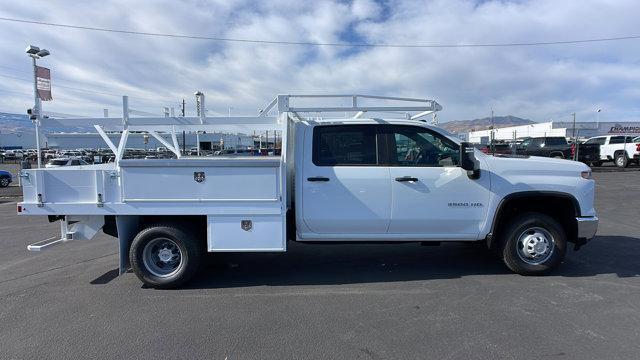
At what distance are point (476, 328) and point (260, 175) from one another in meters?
2.69

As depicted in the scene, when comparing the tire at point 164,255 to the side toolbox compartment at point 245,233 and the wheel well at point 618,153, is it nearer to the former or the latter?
the side toolbox compartment at point 245,233

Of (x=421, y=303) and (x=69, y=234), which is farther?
(x=69, y=234)

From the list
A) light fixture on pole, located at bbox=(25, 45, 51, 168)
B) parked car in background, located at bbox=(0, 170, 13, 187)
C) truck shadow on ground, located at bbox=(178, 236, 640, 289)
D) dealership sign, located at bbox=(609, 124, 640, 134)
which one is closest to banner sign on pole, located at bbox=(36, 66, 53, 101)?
light fixture on pole, located at bbox=(25, 45, 51, 168)

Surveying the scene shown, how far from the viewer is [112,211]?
16.6 feet

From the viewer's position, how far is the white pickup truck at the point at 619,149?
24672mm

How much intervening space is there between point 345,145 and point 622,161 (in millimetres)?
26228

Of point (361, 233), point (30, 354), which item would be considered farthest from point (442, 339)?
point (30, 354)

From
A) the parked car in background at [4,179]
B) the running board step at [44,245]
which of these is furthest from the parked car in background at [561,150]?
the parked car in background at [4,179]

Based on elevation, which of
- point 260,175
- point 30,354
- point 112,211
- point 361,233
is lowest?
point 30,354

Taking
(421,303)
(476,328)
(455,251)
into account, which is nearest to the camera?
(476,328)

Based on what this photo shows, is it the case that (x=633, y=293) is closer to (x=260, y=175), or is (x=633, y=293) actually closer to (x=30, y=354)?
(x=260, y=175)

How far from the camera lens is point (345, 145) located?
535 cm

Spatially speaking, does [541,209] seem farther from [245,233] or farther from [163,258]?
[163,258]

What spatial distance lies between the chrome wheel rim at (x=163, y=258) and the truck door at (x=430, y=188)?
2.57m
